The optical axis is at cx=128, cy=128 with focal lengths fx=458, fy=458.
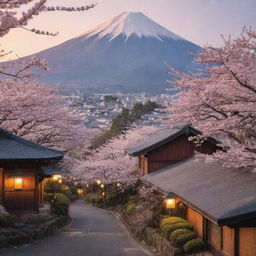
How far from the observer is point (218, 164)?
14273 millimetres

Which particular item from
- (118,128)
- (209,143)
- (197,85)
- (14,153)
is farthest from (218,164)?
(118,128)

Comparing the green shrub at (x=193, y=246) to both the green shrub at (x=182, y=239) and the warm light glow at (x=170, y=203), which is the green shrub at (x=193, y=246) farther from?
the warm light glow at (x=170, y=203)

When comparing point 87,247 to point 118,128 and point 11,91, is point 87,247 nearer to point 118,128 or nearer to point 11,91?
point 11,91

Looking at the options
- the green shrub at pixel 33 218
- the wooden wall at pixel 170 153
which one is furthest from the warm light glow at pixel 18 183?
the wooden wall at pixel 170 153

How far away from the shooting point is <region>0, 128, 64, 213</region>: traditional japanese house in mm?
17344

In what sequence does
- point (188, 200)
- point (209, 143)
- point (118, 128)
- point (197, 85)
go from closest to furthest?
point (188, 200) → point (197, 85) → point (209, 143) → point (118, 128)

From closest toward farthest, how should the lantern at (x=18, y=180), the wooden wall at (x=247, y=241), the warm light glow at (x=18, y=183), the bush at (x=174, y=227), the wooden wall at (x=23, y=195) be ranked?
the wooden wall at (x=247, y=241) < the bush at (x=174, y=227) < the lantern at (x=18, y=180) < the warm light glow at (x=18, y=183) < the wooden wall at (x=23, y=195)

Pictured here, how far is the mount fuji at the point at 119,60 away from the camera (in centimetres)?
15875

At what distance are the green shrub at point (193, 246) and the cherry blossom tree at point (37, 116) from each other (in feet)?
34.9

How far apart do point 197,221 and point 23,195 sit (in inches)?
298

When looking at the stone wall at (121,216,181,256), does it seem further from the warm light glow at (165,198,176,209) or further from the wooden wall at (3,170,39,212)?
the wooden wall at (3,170,39,212)

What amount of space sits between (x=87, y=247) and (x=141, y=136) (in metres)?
17.0

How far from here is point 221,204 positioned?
986 centimetres

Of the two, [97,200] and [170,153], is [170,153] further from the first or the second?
[97,200]
